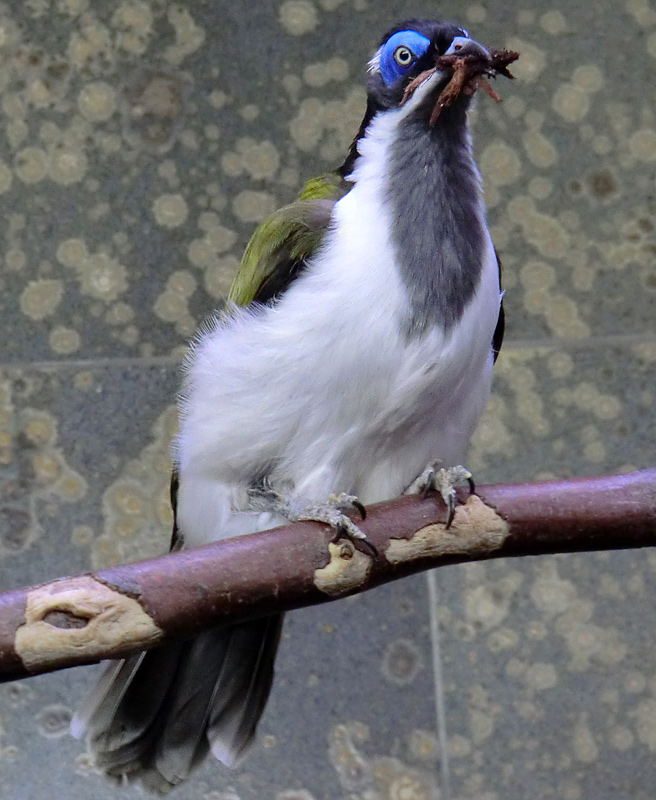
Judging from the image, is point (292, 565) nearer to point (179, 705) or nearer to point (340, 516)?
point (340, 516)

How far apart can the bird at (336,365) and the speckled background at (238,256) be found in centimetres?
68

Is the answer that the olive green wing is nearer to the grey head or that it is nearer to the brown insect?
the grey head

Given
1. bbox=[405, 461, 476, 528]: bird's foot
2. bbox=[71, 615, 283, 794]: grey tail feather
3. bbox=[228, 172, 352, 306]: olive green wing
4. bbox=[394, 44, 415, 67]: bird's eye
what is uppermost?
bbox=[394, 44, 415, 67]: bird's eye

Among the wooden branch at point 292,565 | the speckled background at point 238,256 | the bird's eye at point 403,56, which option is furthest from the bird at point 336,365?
the speckled background at point 238,256

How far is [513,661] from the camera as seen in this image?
6.98ft

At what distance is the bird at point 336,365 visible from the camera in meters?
1.33

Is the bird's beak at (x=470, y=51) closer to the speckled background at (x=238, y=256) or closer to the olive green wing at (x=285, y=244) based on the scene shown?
the olive green wing at (x=285, y=244)

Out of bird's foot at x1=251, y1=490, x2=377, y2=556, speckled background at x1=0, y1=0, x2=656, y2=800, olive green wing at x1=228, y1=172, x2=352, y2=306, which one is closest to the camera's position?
bird's foot at x1=251, y1=490, x2=377, y2=556

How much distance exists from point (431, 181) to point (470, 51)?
0.16 metres

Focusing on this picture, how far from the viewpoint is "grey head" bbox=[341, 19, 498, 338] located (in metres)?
1.33

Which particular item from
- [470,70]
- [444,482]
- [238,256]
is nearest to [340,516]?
[444,482]

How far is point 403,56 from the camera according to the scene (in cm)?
138

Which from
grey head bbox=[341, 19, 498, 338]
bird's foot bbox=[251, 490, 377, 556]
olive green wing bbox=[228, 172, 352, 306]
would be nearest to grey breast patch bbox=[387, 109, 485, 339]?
grey head bbox=[341, 19, 498, 338]

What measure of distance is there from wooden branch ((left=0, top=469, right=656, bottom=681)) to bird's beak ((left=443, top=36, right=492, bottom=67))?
1.68 ft
